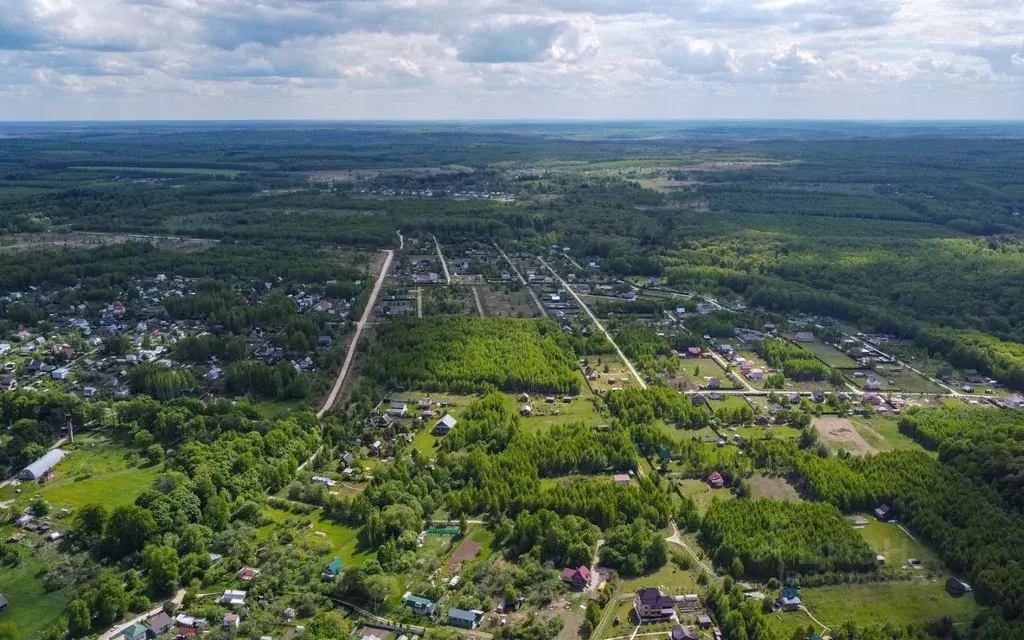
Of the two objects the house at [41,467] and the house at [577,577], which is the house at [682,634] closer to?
the house at [577,577]

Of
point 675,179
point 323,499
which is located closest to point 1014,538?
point 323,499

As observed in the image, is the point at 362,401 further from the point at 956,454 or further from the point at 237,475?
the point at 956,454

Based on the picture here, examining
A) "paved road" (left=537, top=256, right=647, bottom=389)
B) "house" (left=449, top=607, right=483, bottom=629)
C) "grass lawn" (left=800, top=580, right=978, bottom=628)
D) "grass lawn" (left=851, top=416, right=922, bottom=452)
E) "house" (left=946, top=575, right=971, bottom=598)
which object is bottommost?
"grass lawn" (left=800, top=580, right=978, bottom=628)

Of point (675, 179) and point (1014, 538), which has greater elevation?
point (675, 179)

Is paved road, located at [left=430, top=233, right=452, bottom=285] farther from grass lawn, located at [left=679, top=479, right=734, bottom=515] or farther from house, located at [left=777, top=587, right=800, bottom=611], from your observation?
house, located at [left=777, top=587, right=800, bottom=611]

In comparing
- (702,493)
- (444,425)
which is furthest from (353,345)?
(702,493)

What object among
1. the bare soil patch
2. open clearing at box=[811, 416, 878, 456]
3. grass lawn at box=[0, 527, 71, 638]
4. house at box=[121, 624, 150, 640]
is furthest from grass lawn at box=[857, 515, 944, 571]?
grass lawn at box=[0, 527, 71, 638]
